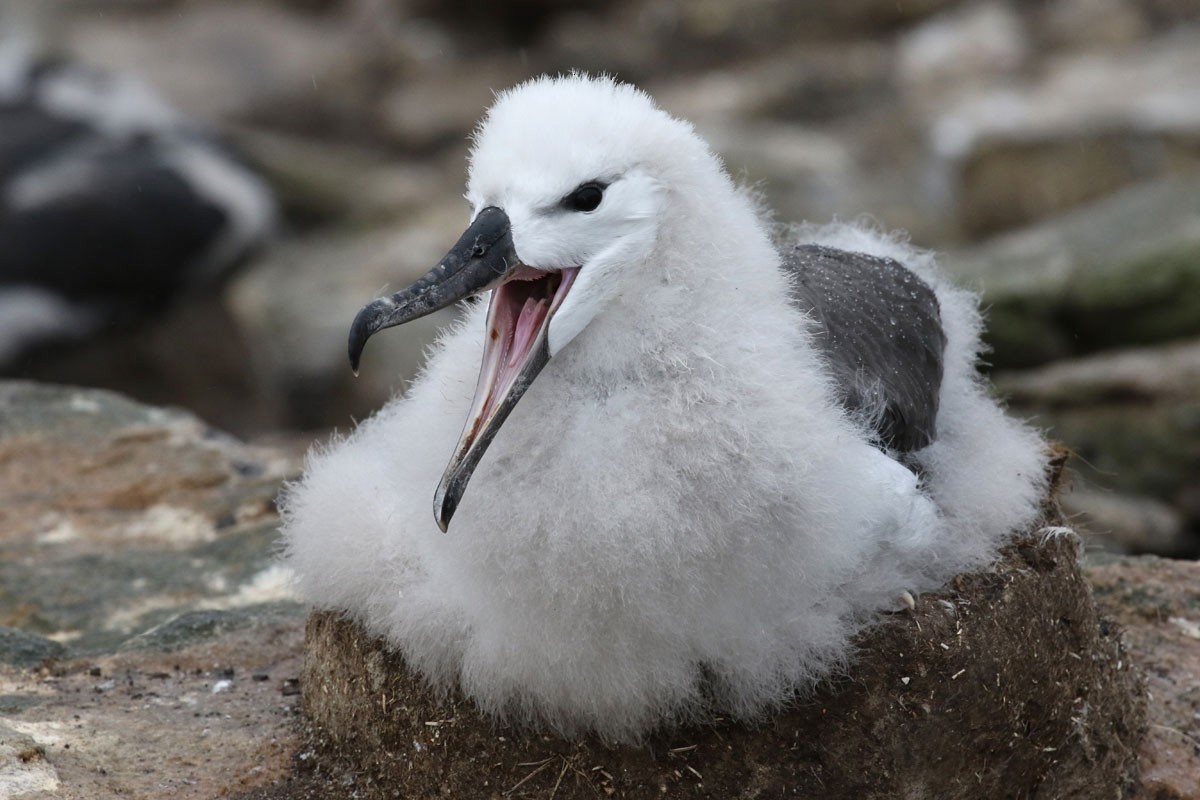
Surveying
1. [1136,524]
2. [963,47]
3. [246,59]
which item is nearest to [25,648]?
[1136,524]

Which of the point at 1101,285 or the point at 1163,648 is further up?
the point at 1101,285

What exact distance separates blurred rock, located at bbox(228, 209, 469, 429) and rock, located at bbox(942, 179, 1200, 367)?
3695mm

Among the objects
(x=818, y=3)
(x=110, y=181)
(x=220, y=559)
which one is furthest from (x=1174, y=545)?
(x=818, y=3)

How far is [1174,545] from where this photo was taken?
760 cm

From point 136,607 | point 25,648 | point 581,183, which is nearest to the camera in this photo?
point 581,183

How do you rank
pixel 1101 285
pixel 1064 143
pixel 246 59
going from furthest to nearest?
pixel 246 59 < pixel 1064 143 < pixel 1101 285

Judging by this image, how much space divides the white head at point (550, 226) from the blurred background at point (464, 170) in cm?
116

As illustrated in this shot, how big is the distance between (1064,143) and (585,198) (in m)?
10.3

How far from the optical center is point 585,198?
2.84 meters

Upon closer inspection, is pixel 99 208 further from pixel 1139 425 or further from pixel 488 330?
pixel 488 330

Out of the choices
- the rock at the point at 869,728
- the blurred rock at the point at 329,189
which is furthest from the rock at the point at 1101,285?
the blurred rock at the point at 329,189

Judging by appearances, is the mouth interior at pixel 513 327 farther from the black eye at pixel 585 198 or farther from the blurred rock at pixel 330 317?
the blurred rock at pixel 330 317

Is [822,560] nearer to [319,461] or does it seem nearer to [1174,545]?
[319,461]

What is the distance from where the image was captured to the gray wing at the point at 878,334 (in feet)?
10.5
